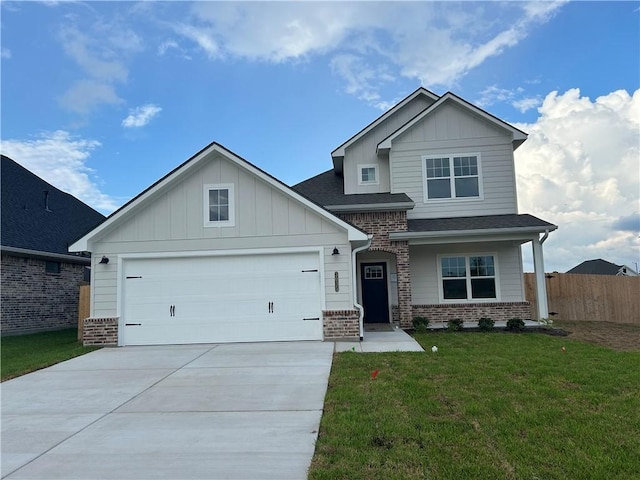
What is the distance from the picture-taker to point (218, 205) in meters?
10.7

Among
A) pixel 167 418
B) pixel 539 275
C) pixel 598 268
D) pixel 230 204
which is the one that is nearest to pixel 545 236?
pixel 539 275

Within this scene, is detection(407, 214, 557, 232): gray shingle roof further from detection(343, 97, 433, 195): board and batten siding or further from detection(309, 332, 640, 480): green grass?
detection(309, 332, 640, 480): green grass

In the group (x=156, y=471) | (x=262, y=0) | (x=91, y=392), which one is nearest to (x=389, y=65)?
(x=262, y=0)

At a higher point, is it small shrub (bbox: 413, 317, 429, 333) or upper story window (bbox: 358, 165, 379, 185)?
upper story window (bbox: 358, 165, 379, 185)

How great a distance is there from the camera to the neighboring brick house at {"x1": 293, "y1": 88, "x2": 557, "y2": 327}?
42.0 ft

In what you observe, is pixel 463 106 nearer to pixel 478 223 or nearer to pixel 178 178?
pixel 478 223

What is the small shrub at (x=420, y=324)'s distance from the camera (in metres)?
12.1

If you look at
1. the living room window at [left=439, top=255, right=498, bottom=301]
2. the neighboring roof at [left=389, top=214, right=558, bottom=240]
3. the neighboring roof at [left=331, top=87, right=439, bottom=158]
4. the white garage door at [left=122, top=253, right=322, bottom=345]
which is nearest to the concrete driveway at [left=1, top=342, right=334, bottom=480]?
the white garage door at [left=122, top=253, right=322, bottom=345]

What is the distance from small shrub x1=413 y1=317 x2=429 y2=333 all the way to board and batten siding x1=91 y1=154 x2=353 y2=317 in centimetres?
309

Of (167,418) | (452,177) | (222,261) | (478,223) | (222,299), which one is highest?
(452,177)

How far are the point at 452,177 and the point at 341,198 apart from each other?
12.2 ft

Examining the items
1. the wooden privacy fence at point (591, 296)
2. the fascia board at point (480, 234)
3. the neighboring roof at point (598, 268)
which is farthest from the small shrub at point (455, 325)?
the neighboring roof at point (598, 268)

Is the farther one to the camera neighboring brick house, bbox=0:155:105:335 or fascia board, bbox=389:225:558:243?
neighboring brick house, bbox=0:155:105:335

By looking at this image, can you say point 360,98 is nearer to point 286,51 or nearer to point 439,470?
point 286,51
